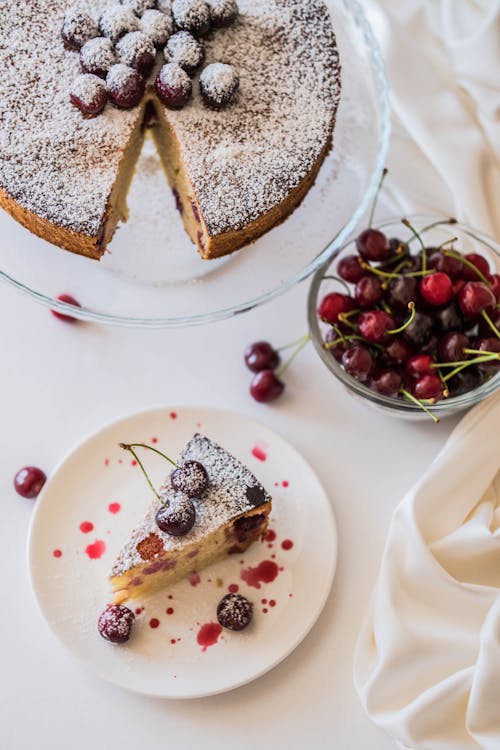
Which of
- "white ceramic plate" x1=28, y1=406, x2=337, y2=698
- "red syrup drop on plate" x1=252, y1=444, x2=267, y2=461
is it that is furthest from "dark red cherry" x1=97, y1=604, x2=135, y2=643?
"red syrup drop on plate" x1=252, y1=444, x2=267, y2=461

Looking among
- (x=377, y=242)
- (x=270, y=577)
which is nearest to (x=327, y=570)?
(x=270, y=577)

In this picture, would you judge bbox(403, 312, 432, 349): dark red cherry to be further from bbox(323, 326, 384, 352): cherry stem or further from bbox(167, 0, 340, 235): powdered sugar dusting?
bbox(167, 0, 340, 235): powdered sugar dusting

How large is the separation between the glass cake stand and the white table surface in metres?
0.25

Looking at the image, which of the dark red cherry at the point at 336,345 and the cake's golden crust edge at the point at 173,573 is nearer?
the cake's golden crust edge at the point at 173,573

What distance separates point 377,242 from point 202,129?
1.62 ft

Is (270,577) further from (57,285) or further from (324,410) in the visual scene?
(57,285)

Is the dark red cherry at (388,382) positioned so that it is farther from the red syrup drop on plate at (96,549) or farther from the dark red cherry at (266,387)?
the red syrup drop on plate at (96,549)

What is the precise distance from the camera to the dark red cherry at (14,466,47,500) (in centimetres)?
217

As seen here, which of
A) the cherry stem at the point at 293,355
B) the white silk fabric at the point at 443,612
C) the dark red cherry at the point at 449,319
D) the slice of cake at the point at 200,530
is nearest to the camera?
the white silk fabric at the point at 443,612

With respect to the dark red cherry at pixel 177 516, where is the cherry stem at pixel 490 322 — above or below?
above

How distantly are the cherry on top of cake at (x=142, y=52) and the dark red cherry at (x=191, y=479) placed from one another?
786mm

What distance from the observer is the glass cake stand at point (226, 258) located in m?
2.08

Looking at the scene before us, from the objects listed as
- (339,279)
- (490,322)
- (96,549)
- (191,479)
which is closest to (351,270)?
(339,279)

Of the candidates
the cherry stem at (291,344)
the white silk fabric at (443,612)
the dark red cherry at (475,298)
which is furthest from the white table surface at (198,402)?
the dark red cherry at (475,298)
